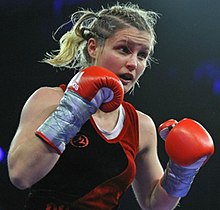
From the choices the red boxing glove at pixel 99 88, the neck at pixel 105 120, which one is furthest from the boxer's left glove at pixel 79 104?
the neck at pixel 105 120

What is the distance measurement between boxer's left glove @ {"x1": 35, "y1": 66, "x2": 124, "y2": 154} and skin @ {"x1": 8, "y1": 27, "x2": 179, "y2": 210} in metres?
0.04

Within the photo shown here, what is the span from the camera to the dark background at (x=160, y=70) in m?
3.53

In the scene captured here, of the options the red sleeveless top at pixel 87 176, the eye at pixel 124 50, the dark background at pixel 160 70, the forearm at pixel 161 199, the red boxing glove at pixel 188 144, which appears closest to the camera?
the red sleeveless top at pixel 87 176

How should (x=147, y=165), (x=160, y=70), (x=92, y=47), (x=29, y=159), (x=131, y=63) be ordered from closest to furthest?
(x=29, y=159) < (x=131, y=63) < (x=92, y=47) < (x=147, y=165) < (x=160, y=70)

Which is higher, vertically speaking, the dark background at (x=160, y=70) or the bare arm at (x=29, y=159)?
the bare arm at (x=29, y=159)

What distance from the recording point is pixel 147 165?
184 centimetres

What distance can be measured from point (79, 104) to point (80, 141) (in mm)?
218

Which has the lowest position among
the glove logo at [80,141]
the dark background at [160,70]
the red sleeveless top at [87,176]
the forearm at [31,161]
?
the dark background at [160,70]

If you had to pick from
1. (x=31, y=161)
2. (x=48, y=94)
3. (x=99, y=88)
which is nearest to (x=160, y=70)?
(x=48, y=94)

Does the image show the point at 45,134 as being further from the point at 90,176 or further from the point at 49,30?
the point at 49,30

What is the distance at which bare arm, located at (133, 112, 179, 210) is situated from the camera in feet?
5.86

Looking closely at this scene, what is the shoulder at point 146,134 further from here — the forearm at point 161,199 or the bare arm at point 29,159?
the bare arm at point 29,159

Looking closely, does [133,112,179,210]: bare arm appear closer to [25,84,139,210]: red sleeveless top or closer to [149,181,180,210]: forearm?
[149,181,180,210]: forearm

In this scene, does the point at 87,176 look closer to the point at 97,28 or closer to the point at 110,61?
the point at 110,61
